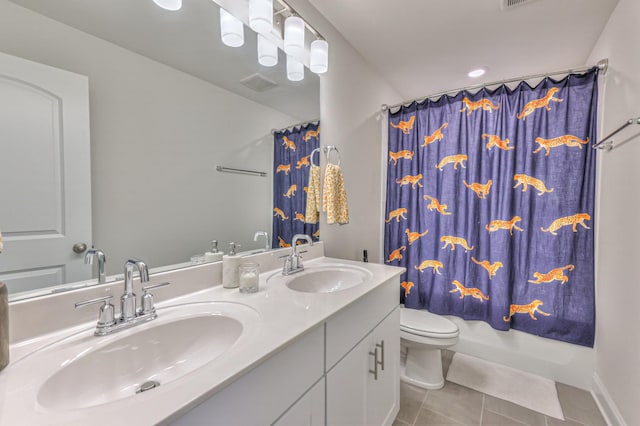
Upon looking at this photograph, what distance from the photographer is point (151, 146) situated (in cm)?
96

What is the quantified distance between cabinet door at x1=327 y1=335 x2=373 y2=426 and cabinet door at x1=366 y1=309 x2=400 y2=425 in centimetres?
6

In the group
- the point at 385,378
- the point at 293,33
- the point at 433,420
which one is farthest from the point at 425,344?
the point at 293,33

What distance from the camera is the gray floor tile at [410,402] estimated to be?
4.92 feet

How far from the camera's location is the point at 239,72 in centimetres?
126

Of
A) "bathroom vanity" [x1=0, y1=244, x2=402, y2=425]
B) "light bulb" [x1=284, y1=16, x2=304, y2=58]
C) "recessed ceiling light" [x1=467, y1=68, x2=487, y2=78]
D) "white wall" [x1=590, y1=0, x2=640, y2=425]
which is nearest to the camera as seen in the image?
"bathroom vanity" [x1=0, y1=244, x2=402, y2=425]

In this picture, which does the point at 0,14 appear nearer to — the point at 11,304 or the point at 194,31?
the point at 194,31

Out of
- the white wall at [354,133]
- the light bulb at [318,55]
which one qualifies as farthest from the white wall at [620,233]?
the light bulb at [318,55]

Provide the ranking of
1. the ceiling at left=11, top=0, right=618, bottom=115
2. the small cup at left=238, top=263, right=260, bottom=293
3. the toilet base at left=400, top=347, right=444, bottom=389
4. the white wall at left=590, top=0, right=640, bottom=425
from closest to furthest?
1. the ceiling at left=11, top=0, right=618, bottom=115
2. the small cup at left=238, top=263, right=260, bottom=293
3. the white wall at left=590, top=0, right=640, bottom=425
4. the toilet base at left=400, top=347, right=444, bottom=389

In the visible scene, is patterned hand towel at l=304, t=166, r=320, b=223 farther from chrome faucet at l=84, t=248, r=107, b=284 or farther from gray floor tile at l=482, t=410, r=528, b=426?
gray floor tile at l=482, t=410, r=528, b=426

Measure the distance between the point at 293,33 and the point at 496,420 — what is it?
2430mm

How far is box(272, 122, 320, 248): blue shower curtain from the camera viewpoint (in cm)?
149

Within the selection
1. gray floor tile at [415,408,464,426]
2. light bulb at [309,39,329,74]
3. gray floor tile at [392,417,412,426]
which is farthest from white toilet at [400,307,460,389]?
light bulb at [309,39,329,74]

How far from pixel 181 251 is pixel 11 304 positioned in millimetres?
457

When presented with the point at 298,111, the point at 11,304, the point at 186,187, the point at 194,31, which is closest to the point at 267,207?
the point at 186,187
